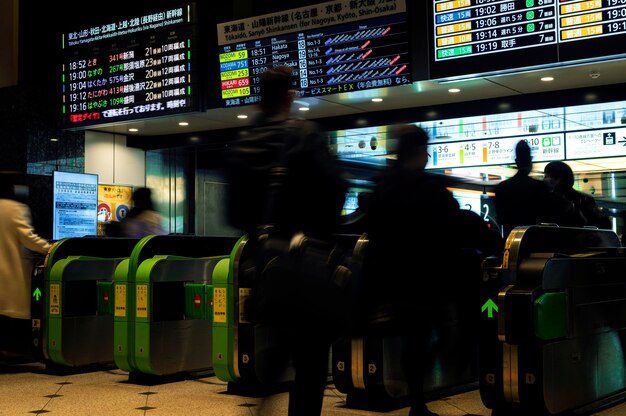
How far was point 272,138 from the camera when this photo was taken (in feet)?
10.0

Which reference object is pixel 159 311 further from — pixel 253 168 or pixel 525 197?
pixel 253 168

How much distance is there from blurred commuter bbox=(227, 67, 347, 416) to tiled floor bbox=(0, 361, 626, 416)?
182cm

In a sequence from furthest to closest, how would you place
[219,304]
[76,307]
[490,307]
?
[76,307], [219,304], [490,307]

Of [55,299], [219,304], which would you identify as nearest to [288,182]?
[219,304]

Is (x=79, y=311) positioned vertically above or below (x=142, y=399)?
above

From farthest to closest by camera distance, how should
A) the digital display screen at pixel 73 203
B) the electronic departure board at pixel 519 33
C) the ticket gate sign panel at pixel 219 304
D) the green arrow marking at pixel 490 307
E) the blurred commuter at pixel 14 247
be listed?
the digital display screen at pixel 73 203 < the blurred commuter at pixel 14 247 < the electronic departure board at pixel 519 33 < the ticket gate sign panel at pixel 219 304 < the green arrow marking at pixel 490 307

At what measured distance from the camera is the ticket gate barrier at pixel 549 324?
14.7 ft

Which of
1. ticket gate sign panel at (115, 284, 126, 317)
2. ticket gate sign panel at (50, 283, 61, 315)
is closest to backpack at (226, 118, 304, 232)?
ticket gate sign panel at (115, 284, 126, 317)

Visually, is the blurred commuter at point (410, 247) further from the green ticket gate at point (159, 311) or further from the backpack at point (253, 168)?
the green ticket gate at point (159, 311)

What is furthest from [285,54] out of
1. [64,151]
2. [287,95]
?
[287,95]

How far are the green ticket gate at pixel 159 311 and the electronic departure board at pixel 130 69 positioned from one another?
2681 mm

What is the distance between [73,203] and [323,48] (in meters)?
4.49

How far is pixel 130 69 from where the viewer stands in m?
9.40

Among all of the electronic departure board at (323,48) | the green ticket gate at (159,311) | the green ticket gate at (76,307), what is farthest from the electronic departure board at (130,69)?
the green ticket gate at (159,311)
